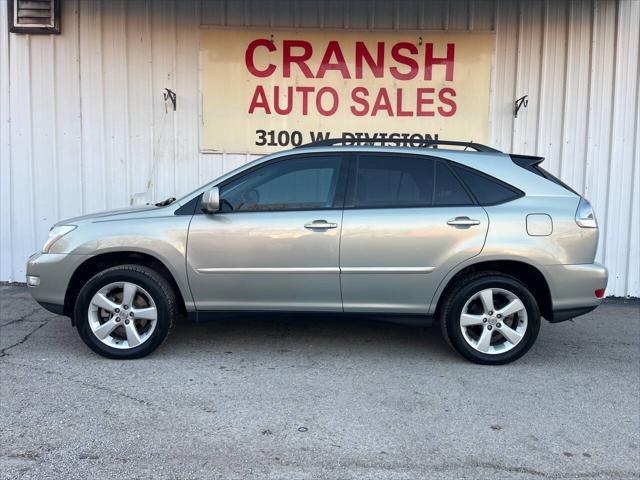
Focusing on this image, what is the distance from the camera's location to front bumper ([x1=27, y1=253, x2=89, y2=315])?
4578mm

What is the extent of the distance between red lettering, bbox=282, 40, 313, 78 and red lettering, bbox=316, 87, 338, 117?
0.84 ft

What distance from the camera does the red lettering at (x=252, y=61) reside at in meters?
7.25

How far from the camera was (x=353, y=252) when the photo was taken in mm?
4453

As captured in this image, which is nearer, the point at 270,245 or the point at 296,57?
the point at 270,245

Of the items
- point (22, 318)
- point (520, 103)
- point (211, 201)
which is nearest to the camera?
point (211, 201)

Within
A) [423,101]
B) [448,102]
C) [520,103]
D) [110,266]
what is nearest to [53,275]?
[110,266]

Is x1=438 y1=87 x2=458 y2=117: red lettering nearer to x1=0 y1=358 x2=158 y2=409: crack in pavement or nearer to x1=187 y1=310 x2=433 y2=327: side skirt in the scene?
x1=187 y1=310 x2=433 y2=327: side skirt

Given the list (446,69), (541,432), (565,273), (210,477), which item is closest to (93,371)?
(210,477)

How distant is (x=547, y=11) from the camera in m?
7.14

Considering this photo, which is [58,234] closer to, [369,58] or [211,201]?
[211,201]

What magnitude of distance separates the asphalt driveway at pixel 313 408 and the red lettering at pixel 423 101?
3156mm

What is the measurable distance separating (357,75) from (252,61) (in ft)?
4.54

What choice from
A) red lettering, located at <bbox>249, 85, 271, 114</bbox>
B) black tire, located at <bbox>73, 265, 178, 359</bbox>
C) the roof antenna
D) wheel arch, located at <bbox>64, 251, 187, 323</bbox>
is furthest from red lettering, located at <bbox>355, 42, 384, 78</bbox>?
black tire, located at <bbox>73, 265, 178, 359</bbox>

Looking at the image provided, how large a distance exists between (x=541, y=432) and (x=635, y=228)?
4741mm
